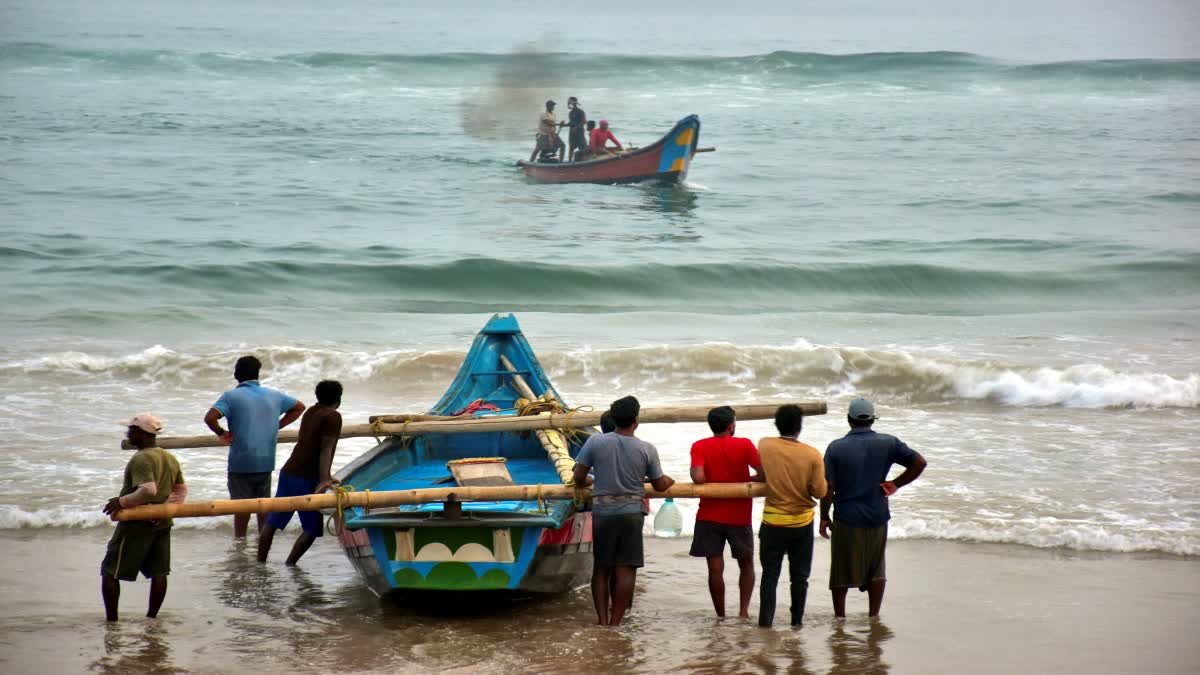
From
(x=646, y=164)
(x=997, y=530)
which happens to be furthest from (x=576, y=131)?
(x=997, y=530)

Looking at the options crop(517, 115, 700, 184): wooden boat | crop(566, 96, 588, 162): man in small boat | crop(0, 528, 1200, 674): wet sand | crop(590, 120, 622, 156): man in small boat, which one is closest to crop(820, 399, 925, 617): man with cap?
crop(0, 528, 1200, 674): wet sand

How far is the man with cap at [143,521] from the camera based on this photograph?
5.48 meters

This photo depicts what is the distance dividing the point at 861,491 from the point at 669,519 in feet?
4.93

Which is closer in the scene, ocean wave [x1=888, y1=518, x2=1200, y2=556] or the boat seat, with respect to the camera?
the boat seat

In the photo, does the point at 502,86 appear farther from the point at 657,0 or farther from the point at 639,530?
the point at 657,0

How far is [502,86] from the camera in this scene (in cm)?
5250

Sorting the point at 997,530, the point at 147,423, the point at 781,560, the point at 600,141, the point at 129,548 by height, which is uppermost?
the point at 600,141

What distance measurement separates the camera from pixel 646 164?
25906mm

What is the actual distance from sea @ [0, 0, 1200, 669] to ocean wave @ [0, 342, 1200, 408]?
4cm

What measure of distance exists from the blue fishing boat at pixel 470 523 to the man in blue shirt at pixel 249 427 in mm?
581

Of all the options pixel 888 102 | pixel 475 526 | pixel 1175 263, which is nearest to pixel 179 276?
pixel 475 526

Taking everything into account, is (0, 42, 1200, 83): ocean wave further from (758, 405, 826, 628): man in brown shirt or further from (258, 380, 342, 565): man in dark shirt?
(758, 405, 826, 628): man in brown shirt

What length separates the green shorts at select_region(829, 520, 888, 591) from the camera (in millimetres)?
5695

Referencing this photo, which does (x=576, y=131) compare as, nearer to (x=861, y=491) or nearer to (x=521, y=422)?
(x=521, y=422)
